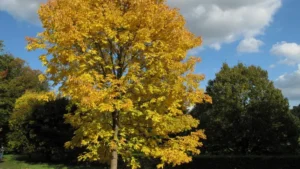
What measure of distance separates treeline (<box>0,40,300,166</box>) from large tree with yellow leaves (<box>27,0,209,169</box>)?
15385mm

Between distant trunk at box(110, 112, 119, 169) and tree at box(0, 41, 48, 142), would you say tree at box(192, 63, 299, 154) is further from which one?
tree at box(0, 41, 48, 142)

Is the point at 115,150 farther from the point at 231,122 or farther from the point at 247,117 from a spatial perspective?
the point at 231,122

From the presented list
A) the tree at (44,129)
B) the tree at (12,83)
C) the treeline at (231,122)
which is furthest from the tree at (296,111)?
the tree at (12,83)

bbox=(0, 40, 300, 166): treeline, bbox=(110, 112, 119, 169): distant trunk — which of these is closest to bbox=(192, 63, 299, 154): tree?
bbox=(0, 40, 300, 166): treeline

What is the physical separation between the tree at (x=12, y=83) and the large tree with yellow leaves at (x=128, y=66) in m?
25.3

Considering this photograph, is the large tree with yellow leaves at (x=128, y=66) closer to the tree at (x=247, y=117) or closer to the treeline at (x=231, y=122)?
the treeline at (x=231, y=122)

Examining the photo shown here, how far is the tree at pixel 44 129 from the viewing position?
2533cm

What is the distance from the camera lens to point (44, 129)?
24859mm

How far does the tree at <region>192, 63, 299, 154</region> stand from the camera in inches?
965

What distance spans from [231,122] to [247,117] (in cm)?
151

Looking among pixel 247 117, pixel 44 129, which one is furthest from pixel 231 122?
pixel 44 129

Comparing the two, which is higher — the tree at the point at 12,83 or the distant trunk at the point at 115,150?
the tree at the point at 12,83

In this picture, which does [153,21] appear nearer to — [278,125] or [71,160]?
[278,125]

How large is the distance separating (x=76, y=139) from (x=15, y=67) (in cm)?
3353
